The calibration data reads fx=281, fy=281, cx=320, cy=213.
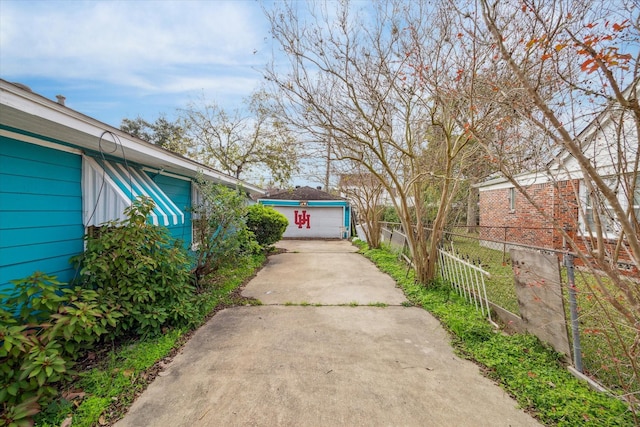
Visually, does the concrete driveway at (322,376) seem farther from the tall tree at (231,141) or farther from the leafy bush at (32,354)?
the tall tree at (231,141)

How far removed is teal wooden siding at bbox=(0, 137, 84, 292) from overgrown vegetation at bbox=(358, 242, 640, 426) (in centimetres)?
509

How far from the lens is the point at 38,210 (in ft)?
10.7

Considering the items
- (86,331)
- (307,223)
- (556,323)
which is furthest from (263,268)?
(307,223)

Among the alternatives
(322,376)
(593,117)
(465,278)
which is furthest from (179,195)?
(593,117)

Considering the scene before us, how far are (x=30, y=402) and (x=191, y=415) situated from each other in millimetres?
1189

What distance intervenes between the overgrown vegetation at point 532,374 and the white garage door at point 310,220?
14.3 meters

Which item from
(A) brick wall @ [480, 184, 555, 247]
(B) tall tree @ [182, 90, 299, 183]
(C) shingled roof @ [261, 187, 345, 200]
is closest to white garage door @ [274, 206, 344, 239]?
(C) shingled roof @ [261, 187, 345, 200]

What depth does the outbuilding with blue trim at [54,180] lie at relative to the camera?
9.34 ft

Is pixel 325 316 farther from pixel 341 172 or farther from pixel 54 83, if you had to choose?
pixel 54 83

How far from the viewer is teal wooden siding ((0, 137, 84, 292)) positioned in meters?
2.96

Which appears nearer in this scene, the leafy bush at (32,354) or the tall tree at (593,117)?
the tall tree at (593,117)

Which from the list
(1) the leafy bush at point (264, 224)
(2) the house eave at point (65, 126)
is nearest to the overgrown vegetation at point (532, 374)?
(2) the house eave at point (65, 126)

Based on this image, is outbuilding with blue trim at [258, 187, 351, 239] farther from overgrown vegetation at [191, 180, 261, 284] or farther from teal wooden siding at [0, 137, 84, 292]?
teal wooden siding at [0, 137, 84, 292]

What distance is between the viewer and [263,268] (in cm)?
864
